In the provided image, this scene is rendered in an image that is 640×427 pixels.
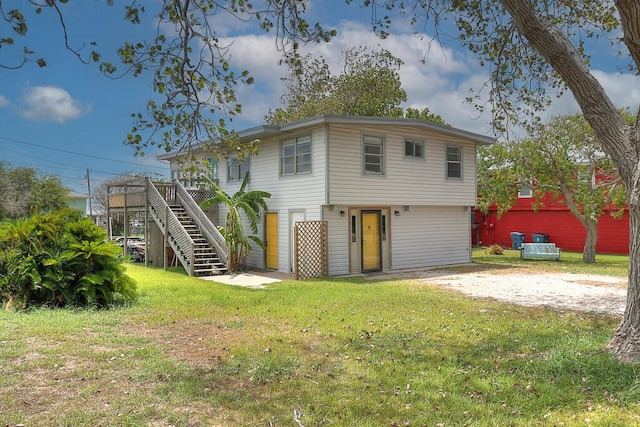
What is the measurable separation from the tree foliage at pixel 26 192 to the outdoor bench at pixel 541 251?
34562 millimetres

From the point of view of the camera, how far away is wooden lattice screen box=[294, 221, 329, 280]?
1467 centimetres

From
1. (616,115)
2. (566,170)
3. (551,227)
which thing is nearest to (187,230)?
(616,115)

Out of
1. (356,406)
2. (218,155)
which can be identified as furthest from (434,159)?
(356,406)

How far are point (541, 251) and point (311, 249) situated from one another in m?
12.7

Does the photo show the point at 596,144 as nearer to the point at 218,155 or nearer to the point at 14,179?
the point at 218,155

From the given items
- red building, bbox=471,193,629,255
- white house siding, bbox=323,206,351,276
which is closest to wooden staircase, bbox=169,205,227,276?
white house siding, bbox=323,206,351,276

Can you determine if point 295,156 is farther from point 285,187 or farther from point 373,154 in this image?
point 373,154

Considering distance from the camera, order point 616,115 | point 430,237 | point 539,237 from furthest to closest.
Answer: point 539,237 < point 430,237 < point 616,115

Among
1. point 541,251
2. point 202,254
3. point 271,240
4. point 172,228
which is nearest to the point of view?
point 202,254

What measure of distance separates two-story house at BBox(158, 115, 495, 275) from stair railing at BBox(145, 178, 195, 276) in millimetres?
2942

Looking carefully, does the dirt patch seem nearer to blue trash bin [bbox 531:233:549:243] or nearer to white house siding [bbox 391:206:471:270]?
white house siding [bbox 391:206:471:270]

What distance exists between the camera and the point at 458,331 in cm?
739

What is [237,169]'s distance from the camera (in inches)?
772

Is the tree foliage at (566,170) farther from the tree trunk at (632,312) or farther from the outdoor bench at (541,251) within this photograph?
the tree trunk at (632,312)
